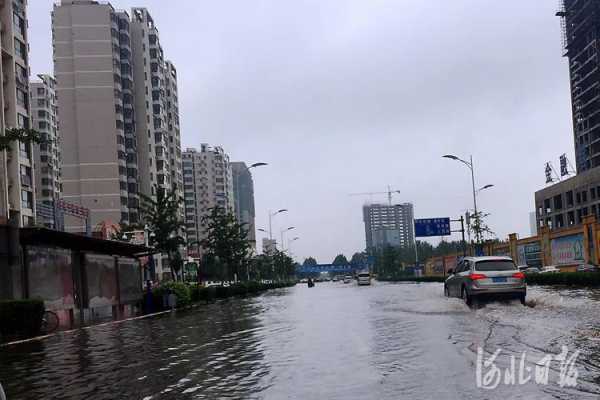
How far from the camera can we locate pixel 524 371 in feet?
26.7

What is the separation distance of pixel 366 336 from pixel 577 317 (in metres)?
4.99

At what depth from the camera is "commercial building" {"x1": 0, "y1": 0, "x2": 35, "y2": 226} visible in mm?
57344

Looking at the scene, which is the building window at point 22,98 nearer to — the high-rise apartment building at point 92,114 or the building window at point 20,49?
the building window at point 20,49

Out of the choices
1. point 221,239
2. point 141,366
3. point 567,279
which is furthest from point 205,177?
point 141,366

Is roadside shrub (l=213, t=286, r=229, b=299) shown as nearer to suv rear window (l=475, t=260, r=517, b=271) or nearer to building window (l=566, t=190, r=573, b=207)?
suv rear window (l=475, t=260, r=517, b=271)

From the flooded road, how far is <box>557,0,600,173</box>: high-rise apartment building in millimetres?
103854

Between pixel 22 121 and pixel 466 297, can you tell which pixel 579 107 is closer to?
pixel 22 121

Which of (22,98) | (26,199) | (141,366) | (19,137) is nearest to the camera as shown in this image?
(141,366)

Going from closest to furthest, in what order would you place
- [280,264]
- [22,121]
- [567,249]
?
[567,249], [22,121], [280,264]

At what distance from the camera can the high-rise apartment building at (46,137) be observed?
11631cm

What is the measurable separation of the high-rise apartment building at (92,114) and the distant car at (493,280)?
78.9 m

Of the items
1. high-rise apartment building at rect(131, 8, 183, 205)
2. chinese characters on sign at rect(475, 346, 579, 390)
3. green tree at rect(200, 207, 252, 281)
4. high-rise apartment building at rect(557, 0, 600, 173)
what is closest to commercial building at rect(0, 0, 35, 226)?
green tree at rect(200, 207, 252, 281)

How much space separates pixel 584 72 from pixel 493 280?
353ft

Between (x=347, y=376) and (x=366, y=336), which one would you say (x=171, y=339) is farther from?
(x=347, y=376)
